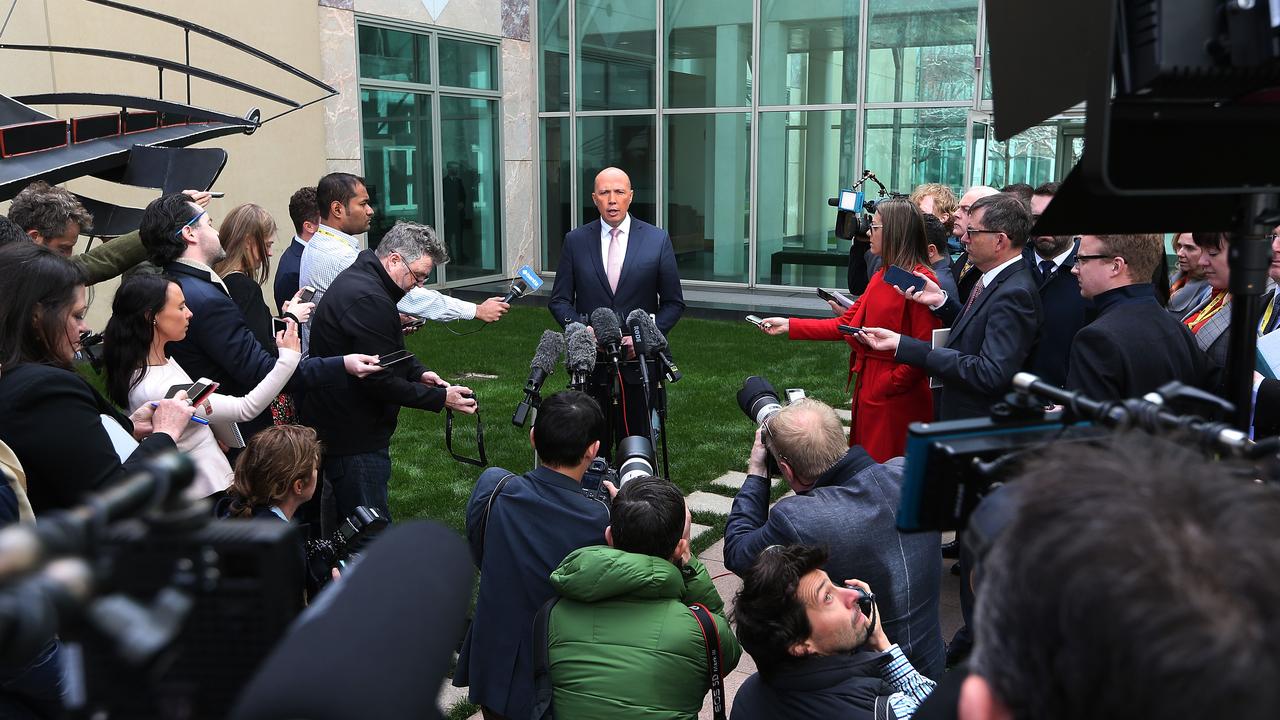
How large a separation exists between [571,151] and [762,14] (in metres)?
3.43

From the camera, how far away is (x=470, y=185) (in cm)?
1415

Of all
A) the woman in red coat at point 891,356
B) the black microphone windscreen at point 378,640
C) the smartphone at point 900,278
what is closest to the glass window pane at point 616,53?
the woman in red coat at point 891,356

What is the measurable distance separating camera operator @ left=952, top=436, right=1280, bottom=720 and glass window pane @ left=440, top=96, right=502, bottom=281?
43.5ft

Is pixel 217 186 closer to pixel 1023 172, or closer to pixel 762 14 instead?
pixel 762 14

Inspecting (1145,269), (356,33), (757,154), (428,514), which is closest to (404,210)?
(356,33)

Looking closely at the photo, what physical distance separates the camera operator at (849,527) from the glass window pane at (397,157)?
10390mm

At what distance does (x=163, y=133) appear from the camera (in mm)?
5422

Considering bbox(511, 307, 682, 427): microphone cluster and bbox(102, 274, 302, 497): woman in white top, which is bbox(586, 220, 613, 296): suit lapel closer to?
bbox(511, 307, 682, 427): microphone cluster

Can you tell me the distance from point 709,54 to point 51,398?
12426mm

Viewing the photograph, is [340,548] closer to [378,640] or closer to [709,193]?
[378,640]

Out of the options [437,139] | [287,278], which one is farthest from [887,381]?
[437,139]

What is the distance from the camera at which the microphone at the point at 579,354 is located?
4344 millimetres

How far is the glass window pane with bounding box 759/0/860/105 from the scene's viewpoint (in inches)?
500

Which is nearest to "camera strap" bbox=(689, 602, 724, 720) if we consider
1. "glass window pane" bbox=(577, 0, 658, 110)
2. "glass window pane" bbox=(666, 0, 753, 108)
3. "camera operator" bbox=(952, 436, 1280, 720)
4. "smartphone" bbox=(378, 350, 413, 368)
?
"camera operator" bbox=(952, 436, 1280, 720)
